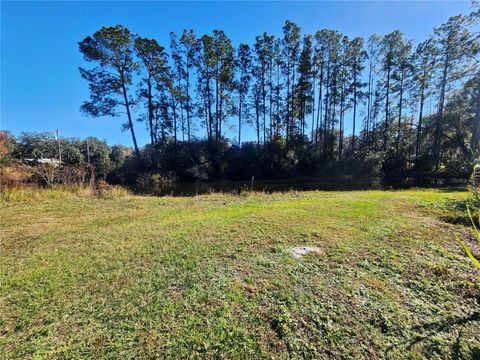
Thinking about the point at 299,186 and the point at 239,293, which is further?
the point at 299,186

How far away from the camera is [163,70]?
66.7 feet

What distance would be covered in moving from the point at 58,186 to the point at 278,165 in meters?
16.7

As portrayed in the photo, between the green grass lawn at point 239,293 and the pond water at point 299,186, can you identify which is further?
the pond water at point 299,186

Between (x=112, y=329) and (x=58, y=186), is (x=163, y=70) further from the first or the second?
(x=112, y=329)

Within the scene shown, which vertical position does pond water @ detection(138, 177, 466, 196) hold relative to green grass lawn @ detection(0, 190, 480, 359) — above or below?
below

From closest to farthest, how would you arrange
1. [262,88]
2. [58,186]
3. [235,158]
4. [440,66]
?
1. [58,186]
2. [440,66]
3. [235,158]
4. [262,88]

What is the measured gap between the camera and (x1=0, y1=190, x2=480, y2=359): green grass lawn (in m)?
1.63

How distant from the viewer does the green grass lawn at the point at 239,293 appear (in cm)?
163

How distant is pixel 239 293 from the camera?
2.21 m

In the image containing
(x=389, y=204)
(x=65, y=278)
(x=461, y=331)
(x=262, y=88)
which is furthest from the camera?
(x=262, y=88)

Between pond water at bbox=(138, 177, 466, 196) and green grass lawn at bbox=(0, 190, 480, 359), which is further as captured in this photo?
pond water at bbox=(138, 177, 466, 196)

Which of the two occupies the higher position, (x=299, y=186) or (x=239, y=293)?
(x=239, y=293)

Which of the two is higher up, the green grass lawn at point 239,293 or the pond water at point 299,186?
the green grass lawn at point 239,293

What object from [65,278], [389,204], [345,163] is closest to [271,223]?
[65,278]
